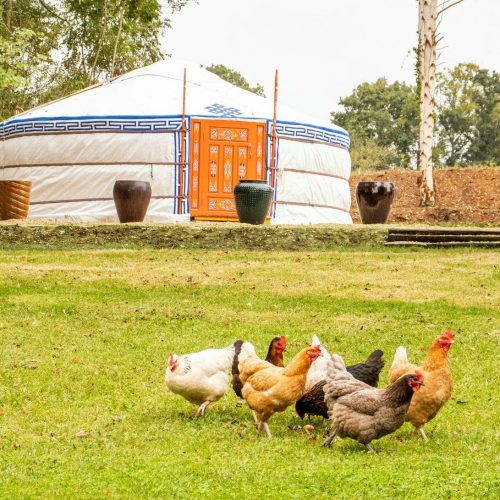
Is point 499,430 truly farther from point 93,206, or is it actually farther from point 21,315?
point 93,206

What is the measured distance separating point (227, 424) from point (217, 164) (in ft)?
39.2

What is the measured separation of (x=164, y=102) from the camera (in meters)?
17.0

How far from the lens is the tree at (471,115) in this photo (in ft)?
143

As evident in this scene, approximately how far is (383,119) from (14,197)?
31581mm

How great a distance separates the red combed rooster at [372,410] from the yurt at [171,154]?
39.3ft

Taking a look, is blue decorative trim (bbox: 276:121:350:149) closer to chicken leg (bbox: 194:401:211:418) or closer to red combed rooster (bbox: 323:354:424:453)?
chicken leg (bbox: 194:401:211:418)

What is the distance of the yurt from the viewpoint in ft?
53.6

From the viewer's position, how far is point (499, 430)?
17.0 ft

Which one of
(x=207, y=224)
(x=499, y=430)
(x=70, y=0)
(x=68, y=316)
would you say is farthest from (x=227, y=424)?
→ (x=70, y=0)

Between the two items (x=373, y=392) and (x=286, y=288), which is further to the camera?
(x=286, y=288)

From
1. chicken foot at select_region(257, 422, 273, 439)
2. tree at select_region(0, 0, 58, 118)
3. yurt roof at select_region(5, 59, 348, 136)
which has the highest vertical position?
tree at select_region(0, 0, 58, 118)

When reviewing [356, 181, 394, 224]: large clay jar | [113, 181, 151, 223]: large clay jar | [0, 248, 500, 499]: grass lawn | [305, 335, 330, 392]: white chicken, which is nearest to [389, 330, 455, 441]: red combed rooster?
[0, 248, 500, 499]: grass lawn

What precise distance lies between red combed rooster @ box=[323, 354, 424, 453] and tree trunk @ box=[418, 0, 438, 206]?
645 inches

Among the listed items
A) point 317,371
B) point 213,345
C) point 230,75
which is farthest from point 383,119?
point 317,371
